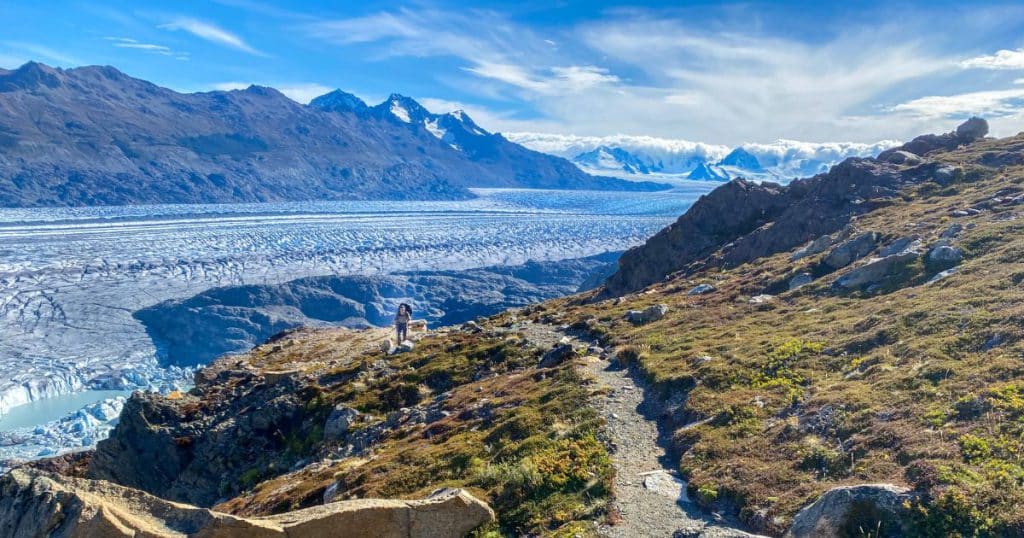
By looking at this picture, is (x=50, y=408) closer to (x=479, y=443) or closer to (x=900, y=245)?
(x=479, y=443)

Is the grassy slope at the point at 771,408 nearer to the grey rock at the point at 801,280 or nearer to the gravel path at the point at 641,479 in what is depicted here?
the gravel path at the point at 641,479

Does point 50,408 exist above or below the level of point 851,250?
below

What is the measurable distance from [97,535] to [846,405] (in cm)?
1273

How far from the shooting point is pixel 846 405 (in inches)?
502

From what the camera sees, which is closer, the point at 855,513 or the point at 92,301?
the point at 855,513

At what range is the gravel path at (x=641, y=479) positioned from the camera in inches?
404

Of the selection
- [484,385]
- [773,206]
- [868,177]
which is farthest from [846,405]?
[773,206]

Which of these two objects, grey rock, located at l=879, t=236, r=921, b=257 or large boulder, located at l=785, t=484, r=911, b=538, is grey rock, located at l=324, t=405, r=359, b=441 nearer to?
large boulder, located at l=785, t=484, r=911, b=538

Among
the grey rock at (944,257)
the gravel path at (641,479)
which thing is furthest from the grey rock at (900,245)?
the gravel path at (641,479)

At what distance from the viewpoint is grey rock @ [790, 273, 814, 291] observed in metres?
25.5

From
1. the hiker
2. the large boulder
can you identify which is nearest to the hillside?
the large boulder

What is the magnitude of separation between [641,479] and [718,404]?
11.6ft

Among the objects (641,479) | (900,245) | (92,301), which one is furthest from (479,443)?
(92,301)

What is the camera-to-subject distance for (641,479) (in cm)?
1213
